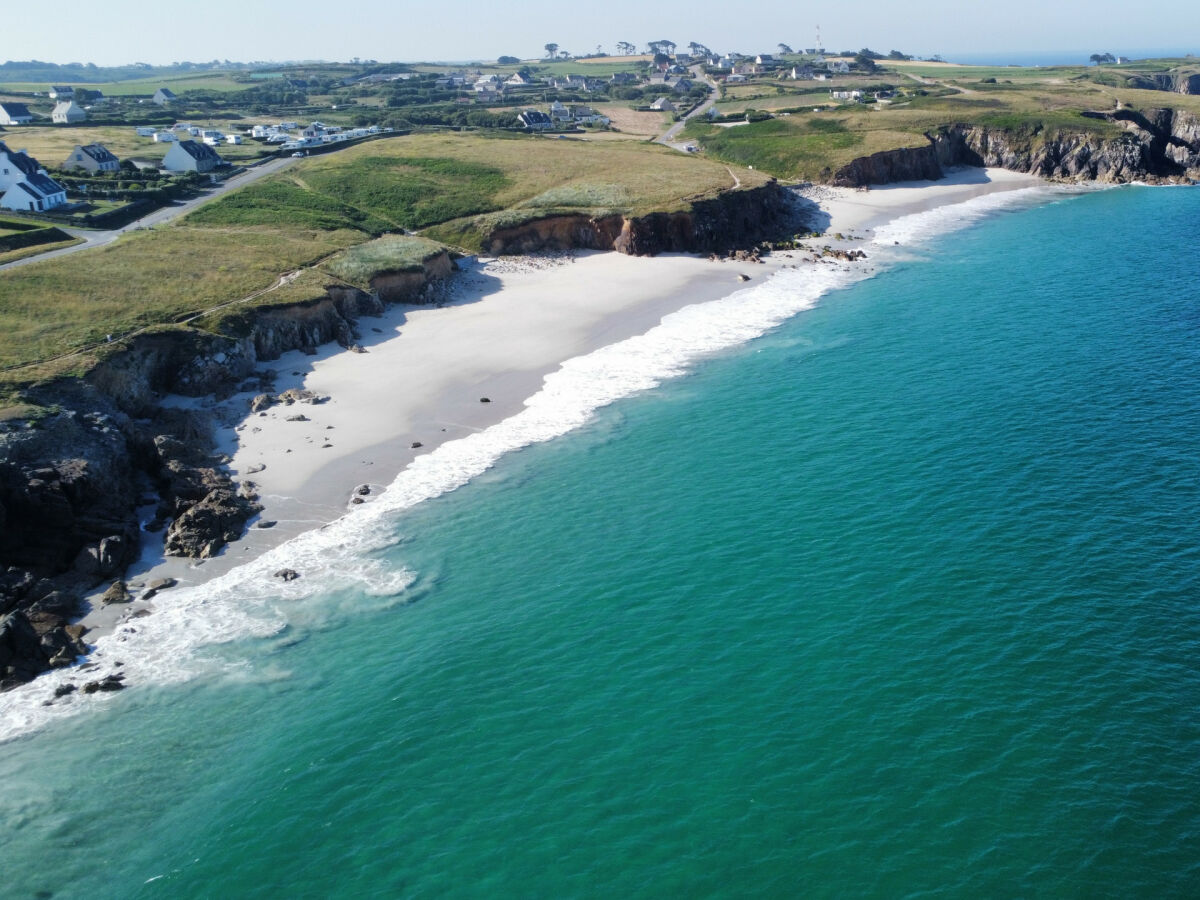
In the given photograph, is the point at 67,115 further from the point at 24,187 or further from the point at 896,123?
the point at 896,123

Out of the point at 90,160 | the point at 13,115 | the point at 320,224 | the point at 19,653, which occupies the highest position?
the point at 13,115

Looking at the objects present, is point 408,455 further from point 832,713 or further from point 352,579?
point 832,713

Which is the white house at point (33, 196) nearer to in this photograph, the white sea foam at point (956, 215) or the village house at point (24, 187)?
the village house at point (24, 187)

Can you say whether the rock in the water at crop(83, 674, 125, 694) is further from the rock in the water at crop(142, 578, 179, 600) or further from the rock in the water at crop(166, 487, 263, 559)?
the rock in the water at crop(166, 487, 263, 559)

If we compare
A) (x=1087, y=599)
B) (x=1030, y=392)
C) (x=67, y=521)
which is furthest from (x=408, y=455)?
(x=1030, y=392)

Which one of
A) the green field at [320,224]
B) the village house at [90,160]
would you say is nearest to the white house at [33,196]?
the green field at [320,224]

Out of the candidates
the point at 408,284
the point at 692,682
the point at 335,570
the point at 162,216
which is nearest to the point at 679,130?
the point at 162,216
